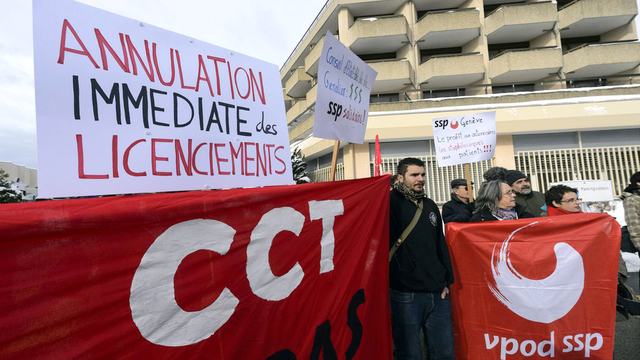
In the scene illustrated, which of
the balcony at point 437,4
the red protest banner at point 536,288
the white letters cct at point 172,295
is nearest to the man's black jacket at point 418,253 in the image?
the red protest banner at point 536,288

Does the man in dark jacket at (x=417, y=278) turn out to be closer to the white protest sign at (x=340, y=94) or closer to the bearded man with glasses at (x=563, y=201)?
the white protest sign at (x=340, y=94)

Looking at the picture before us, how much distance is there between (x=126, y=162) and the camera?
1724 millimetres

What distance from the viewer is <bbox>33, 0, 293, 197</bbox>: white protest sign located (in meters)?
1.54

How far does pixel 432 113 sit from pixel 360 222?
13.5 meters

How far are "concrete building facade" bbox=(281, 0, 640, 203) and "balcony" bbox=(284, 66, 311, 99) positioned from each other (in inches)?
88.2

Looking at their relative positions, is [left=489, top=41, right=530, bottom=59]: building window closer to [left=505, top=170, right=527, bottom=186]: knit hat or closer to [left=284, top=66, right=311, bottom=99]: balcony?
[left=284, top=66, right=311, bottom=99]: balcony

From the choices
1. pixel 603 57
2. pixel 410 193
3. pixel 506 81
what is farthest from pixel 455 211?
pixel 603 57

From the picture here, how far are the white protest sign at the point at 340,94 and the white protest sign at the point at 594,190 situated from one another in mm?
9032

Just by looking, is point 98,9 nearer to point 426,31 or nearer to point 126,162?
point 126,162

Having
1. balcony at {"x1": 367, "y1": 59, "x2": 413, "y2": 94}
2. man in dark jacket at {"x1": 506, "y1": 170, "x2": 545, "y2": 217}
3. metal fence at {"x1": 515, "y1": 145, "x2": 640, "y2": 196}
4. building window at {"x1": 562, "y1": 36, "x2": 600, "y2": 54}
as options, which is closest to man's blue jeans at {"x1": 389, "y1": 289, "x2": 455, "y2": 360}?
man in dark jacket at {"x1": 506, "y1": 170, "x2": 545, "y2": 217}

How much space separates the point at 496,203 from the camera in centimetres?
323

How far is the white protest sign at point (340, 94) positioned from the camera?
274cm

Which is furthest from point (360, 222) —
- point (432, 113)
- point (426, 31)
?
point (426, 31)

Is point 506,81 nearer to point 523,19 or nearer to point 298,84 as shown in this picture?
point 523,19
